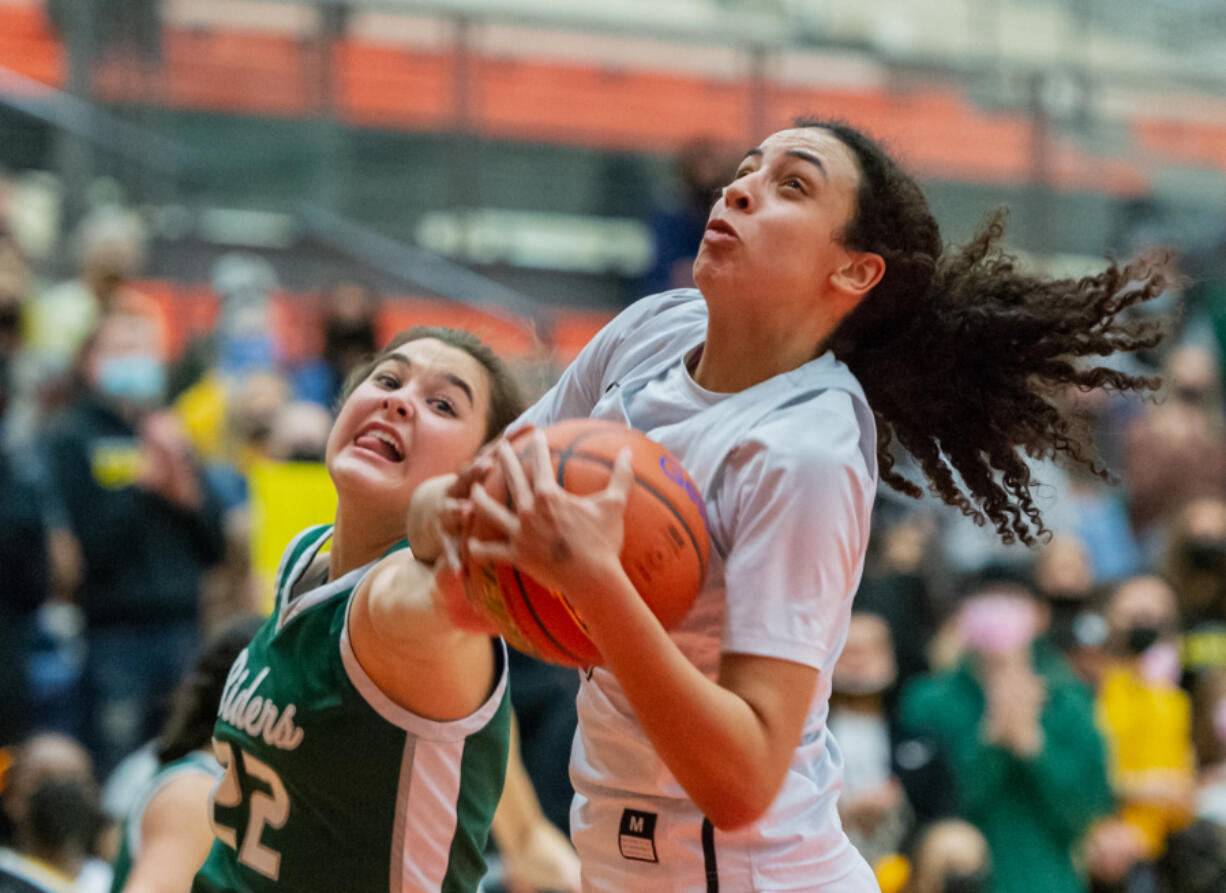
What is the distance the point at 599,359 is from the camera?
2.92 meters

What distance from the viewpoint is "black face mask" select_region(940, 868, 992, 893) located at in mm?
5727

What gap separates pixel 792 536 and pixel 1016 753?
14.2 ft

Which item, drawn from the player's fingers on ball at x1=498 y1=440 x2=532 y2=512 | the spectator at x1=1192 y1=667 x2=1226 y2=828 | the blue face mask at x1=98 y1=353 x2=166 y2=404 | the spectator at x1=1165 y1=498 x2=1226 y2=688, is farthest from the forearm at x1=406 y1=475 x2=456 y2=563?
the spectator at x1=1165 y1=498 x2=1226 y2=688

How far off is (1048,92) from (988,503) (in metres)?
8.20

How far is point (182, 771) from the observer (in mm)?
3635

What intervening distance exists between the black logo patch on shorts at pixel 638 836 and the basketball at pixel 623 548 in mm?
315

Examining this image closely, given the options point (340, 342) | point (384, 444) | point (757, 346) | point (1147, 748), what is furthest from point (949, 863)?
point (757, 346)

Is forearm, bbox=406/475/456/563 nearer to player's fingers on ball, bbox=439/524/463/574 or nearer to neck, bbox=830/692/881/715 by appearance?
player's fingers on ball, bbox=439/524/463/574

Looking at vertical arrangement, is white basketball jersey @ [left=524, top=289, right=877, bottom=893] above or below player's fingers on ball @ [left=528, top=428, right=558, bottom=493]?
below

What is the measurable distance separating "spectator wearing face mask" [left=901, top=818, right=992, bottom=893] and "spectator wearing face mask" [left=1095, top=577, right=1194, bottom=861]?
101 centimetres

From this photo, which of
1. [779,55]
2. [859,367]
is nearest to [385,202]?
[779,55]

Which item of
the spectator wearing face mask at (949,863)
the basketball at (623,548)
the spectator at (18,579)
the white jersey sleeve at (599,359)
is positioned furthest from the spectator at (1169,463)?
the basketball at (623,548)

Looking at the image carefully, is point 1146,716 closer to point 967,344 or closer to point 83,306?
point 967,344

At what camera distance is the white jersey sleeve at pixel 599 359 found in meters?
2.91
